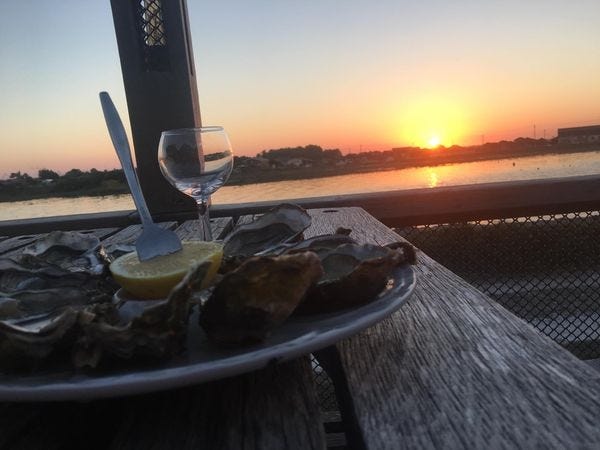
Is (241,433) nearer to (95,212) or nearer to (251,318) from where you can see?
(251,318)

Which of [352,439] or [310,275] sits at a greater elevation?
[310,275]

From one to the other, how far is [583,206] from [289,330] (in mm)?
1946

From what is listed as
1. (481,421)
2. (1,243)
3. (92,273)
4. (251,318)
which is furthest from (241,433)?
(1,243)

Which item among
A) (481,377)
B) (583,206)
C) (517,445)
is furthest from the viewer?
(583,206)

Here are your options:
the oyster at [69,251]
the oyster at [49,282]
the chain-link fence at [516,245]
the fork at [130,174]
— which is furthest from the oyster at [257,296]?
the chain-link fence at [516,245]

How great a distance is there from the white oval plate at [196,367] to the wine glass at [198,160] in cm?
65

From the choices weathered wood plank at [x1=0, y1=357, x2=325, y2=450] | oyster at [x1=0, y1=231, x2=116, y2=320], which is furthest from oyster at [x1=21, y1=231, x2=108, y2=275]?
weathered wood plank at [x1=0, y1=357, x2=325, y2=450]

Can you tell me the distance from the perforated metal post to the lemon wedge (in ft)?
5.07

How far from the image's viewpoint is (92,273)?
0.74 metres

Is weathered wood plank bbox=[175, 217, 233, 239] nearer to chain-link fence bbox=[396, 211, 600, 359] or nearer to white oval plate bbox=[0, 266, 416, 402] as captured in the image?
chain-link fence bbox=[396, 211, 600, 359]

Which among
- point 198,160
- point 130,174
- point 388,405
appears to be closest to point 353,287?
point 388,405

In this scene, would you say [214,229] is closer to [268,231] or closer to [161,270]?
[268,231]

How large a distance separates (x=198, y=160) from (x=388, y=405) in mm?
777

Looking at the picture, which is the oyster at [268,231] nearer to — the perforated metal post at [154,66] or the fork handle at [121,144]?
the fork handle at [121,144]
